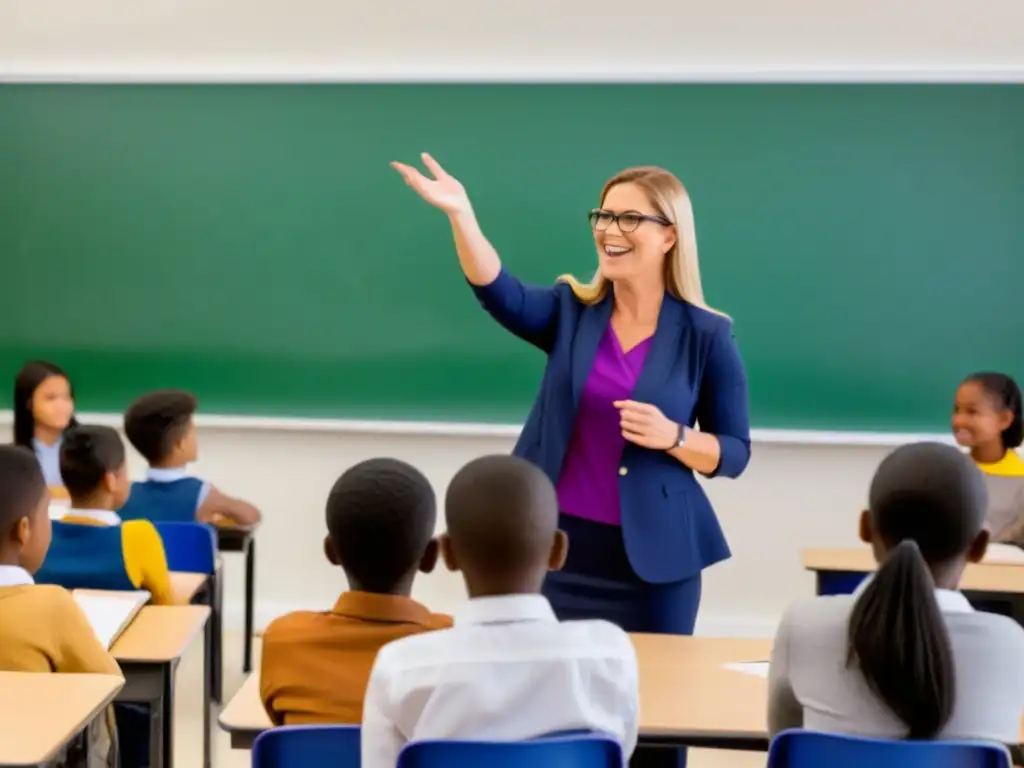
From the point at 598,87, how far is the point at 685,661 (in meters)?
2.71

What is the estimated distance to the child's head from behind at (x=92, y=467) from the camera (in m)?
2.87

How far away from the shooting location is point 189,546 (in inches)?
127

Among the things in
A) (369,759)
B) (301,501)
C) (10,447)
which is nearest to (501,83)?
(301,501)

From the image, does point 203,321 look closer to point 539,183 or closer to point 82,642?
point 539,183

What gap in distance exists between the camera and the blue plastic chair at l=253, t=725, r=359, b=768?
159 centimetres

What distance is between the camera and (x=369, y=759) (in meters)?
1.54

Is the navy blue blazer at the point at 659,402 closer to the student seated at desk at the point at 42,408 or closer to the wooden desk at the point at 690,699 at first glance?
the wooden desk at the point at 690,699

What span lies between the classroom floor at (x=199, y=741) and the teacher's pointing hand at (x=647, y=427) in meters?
1.51

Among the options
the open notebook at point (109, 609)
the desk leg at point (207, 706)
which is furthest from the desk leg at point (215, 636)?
the open notebook at point (109, 609)

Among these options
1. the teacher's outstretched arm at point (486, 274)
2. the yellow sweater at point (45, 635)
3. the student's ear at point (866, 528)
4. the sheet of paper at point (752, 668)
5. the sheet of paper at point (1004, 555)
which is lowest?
the sheet of paper at point (752, 668)

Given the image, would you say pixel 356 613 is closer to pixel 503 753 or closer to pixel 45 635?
pixel 503 753

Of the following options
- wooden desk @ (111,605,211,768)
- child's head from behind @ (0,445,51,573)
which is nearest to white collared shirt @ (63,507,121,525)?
wooden desk @ (111,605,211,768)

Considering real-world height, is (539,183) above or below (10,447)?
above

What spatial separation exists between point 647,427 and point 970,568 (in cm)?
130
